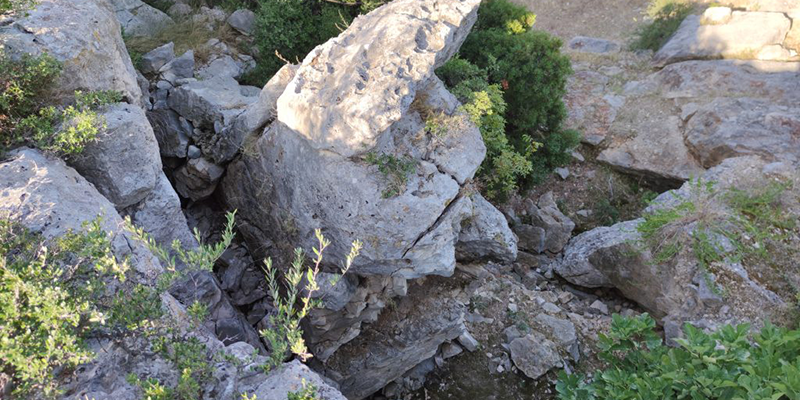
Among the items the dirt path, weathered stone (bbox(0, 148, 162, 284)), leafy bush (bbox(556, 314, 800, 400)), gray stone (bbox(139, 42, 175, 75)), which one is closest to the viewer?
leafy bush (bbox(556, 314, 800, 400))

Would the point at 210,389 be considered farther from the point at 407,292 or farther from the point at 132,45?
the point at 132,45

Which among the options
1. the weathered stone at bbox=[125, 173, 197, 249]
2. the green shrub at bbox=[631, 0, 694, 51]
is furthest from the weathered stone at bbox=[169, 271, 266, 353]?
the green shrub at bbox=[631, 0, 694, 51]

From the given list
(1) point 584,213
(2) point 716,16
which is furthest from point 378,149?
(2) point 716,16

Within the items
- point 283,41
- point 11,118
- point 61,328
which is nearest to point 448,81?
point 283,41

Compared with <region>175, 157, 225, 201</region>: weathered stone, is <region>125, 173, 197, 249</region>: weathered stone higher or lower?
higher

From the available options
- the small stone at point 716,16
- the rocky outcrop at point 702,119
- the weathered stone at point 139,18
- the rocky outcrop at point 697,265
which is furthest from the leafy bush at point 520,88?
the small stone at point 716,16

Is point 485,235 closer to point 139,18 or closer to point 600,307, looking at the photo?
point 600,307

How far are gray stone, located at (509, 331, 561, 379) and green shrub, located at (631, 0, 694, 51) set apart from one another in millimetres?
11744

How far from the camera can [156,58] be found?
8.98m

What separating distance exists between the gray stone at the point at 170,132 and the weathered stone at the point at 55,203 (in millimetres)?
2889

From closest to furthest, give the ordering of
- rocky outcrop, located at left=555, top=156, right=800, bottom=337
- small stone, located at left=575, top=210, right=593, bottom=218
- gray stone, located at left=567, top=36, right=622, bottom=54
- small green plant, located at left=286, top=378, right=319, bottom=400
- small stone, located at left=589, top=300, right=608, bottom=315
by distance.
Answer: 1. small green plant, located at left=286, top=378, right=319, bottom=400
2. rocky outcrop, located at left=555, top=156, right=800, bottom=337
3. small stone, located at left=589, top=300, right=608, bottom=315
4. small stone, located at left=575, top=210, right=593, bottom=218
5. gray stone, located at left=567, top=36, right=622, bottom=54

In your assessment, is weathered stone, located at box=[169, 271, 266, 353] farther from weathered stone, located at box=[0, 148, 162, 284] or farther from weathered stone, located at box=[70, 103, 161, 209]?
weathered stone, located at box=[0, 148, 162, 284]

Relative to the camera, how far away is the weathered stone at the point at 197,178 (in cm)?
766

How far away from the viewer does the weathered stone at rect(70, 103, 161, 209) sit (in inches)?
214
